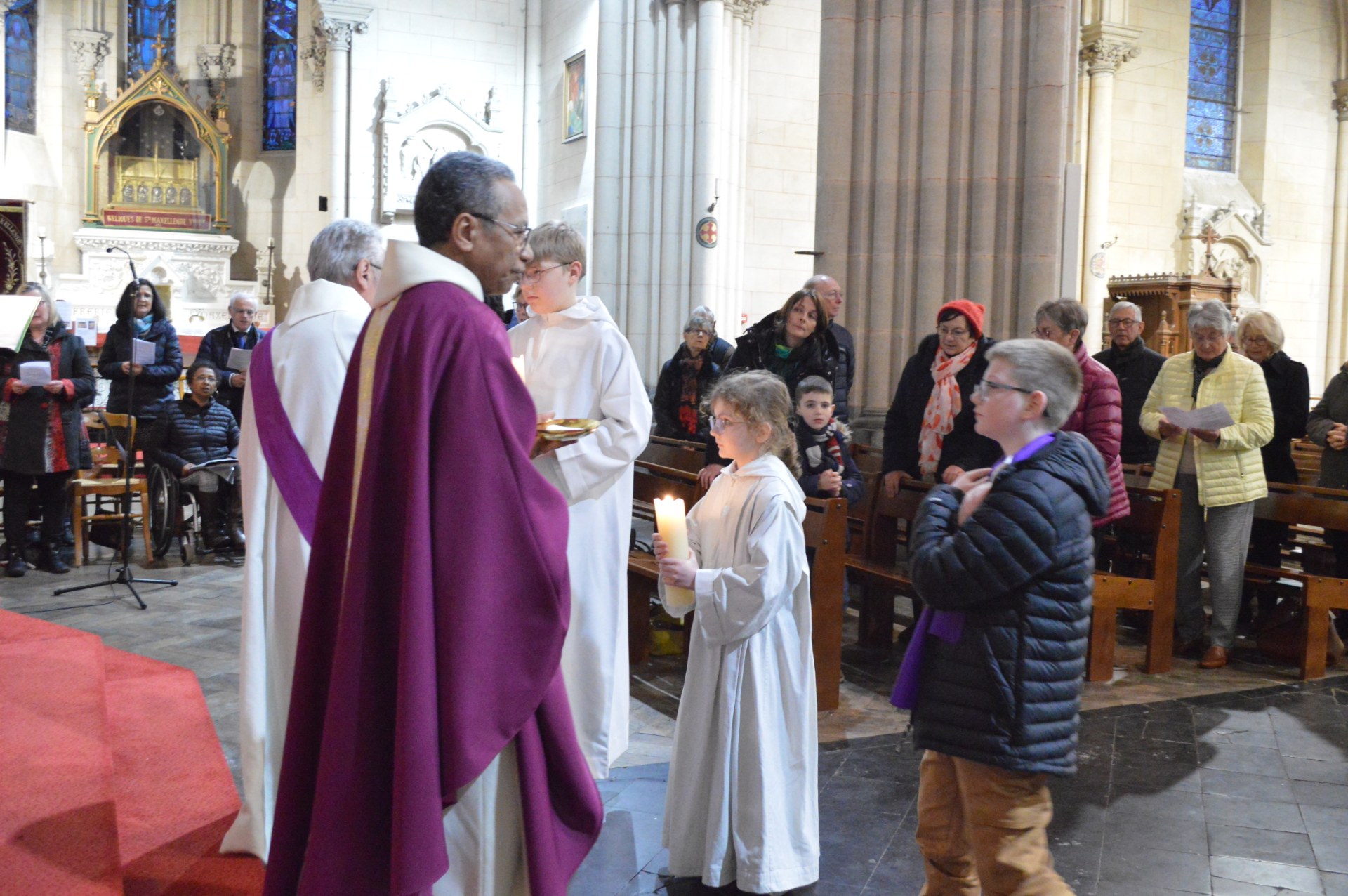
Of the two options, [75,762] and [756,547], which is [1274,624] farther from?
[75,762]

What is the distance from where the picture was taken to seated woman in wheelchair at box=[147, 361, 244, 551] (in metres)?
7.58

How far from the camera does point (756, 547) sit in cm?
291

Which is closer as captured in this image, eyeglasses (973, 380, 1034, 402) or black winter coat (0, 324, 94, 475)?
eyeglasses (973, 380, 1034, 402)

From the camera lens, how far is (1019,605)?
2393 millimetres

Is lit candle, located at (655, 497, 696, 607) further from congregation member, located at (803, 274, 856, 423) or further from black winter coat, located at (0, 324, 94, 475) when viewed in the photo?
black winter coat, located at (0, 324, 94, 475)

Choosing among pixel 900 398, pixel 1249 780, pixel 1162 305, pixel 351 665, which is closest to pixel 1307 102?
pixel 1162 305

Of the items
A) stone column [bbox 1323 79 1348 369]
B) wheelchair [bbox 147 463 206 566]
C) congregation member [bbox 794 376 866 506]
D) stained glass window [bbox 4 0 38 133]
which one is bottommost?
wheelchair [bbox 147 463 206 566]

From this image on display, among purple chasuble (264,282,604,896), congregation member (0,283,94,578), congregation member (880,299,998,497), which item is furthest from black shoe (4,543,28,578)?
purple chasuble (264,282,604,896)

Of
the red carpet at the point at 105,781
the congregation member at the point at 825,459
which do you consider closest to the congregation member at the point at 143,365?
the red carpet at the point at 105,781

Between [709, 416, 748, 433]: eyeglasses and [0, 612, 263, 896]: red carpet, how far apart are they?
1.63 metres

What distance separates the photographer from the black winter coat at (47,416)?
22.7ft

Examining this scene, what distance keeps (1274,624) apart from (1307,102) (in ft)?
49.2

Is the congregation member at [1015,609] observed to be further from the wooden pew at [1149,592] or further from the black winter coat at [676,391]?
the black winter coat at [676,391]

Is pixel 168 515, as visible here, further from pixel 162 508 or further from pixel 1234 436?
pixel 1234 436
